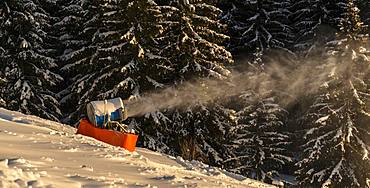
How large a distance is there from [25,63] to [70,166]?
19.7 m

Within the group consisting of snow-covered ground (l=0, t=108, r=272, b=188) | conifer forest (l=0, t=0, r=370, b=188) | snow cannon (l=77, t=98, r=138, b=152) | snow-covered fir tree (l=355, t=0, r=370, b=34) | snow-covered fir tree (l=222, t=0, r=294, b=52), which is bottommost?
snow-covered ground (l=0, t=108, r=272, b=188)

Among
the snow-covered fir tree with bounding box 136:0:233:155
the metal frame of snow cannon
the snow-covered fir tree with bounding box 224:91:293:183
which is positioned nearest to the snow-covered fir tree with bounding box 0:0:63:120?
the snow-covered fir tree with bounding box 136:0:233:155

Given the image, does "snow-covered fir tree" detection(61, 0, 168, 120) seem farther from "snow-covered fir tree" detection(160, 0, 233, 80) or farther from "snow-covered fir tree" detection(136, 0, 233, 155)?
"snow-covered fir tree" detection(160, 0, 233, 80)

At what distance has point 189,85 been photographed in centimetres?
2078

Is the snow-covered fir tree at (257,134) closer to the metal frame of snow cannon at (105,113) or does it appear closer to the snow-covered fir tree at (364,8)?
the snow-covered fir tree at (364,8)

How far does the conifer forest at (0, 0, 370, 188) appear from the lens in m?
20.6

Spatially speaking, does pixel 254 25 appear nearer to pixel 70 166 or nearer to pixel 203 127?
pixel 203 127

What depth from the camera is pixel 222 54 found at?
22375 millimetres

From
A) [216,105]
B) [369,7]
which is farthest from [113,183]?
[369,7]

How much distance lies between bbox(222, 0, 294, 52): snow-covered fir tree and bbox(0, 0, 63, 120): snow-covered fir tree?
10728 millimetres

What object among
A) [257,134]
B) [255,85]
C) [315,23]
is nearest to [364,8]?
[315,23]

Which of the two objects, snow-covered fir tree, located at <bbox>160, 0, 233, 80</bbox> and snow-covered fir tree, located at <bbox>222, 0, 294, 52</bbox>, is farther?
snow-covered fir tree, located at <bbox>222, 0, 294, 52</bbox>

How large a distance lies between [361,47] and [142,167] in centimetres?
1544

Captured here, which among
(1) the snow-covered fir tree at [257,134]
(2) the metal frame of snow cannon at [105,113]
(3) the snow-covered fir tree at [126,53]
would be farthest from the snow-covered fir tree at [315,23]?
(2) the metal frame of snow cannon at [105,113]
